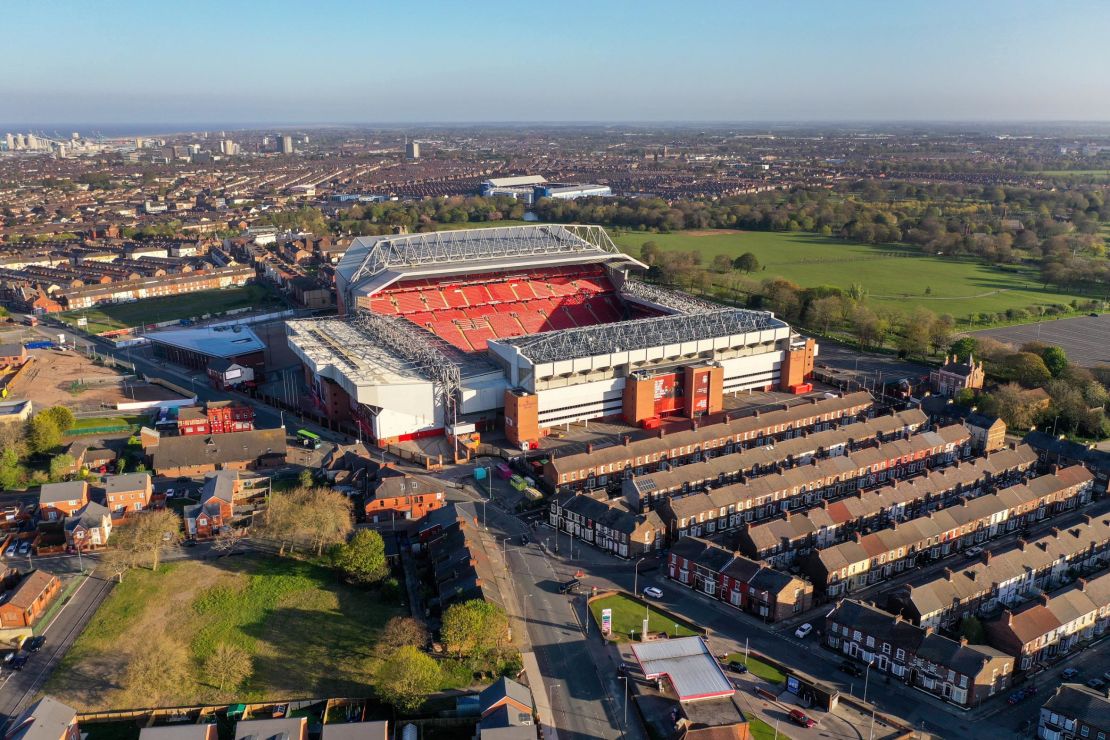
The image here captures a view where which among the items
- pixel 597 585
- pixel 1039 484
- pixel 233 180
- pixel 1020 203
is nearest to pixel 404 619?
pixel 597 585

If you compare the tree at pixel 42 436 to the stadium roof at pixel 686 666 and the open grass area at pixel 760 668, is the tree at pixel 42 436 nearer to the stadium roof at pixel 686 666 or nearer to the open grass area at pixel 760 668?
the stadium roof at pixel 686 666

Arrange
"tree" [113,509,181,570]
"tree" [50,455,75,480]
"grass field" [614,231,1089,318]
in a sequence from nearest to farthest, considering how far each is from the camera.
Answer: "tree" [113,509,181,570]
"tree" [50,455,75,480]
"grass field" [614,231,1089,318]

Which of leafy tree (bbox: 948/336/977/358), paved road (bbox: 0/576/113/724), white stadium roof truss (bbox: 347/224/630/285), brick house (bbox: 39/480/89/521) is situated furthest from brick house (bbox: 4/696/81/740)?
leafy tree (bbox: 948/336/977/358)

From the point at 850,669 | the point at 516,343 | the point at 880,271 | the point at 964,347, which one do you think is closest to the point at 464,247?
the point at 516,343

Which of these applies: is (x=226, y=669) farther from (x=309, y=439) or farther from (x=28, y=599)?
(x=309, y=439)

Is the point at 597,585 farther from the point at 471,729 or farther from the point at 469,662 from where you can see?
the point at 471,729

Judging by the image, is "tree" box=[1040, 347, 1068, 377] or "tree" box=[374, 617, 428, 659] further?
"tree" box=[1040, 347, 1068, 377]

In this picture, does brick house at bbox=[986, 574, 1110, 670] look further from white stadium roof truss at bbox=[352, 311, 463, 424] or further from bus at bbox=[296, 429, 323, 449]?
bus at bbox=[296, 429, 323, 449]
